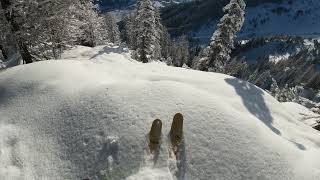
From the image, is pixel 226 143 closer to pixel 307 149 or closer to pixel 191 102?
pixel 191 102

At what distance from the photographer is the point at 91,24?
4334 centimetres

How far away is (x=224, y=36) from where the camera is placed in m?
39.0

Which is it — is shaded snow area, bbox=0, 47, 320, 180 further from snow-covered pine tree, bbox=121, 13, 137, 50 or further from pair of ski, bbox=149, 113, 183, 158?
snow-covered pine tree, bbox=121, 13, 137, 50

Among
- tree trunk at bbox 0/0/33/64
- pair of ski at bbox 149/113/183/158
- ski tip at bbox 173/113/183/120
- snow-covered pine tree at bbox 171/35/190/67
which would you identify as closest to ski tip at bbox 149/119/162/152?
pair of ski at bbox 149/113/183/158

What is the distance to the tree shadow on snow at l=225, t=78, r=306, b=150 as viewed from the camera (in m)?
16.0

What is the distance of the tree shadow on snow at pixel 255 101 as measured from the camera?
16.0 m

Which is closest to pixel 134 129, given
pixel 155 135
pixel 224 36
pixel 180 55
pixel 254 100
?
pixel 155 135

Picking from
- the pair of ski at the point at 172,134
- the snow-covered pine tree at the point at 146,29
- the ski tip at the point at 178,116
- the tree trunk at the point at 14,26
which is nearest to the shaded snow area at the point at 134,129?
the pair of ski at the point at 172,134

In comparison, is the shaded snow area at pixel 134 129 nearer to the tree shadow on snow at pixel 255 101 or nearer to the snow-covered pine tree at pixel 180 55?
the tree shadow on snow at pixel 255 101

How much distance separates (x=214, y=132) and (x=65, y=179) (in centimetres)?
532

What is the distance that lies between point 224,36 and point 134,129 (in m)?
27.1

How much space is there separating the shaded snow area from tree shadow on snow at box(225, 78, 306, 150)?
65mm

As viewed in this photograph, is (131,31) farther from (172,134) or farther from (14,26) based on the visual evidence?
(172,134)

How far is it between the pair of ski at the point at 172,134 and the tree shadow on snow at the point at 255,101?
3.67 m
